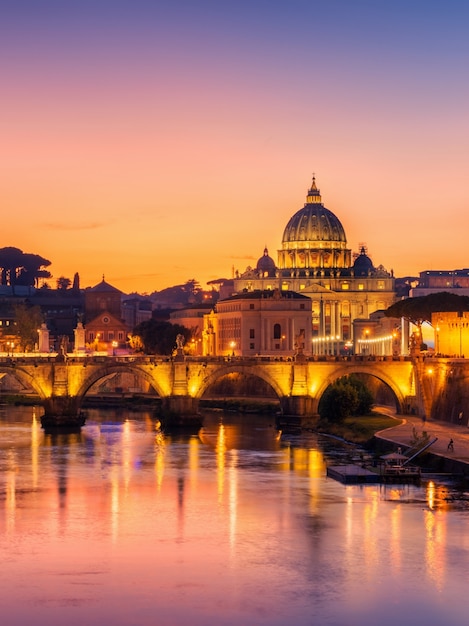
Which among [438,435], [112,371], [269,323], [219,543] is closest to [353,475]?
[438,435]

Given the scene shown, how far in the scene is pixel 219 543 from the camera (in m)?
50.2

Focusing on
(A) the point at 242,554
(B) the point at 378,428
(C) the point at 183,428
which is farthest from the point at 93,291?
(A) the point at 242,554

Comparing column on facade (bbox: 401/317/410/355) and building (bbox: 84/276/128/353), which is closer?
column on facade (bbox: 401/317/410/355)

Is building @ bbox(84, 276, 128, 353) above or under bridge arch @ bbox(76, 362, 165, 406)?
above

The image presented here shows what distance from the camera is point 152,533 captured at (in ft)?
171

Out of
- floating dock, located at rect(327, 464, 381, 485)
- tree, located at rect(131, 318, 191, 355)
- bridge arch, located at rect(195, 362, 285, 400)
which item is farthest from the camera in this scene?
tree, located at rect(131, 318, 191, 355)

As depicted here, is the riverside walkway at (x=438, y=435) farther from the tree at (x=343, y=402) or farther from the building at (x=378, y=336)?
the building at (x=378, y=336)

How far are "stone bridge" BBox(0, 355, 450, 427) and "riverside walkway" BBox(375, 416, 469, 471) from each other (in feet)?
19.8

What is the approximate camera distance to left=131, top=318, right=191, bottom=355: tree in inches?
6014

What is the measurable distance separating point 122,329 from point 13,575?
134m

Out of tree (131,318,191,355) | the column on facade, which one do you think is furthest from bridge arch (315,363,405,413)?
tree (131,318,191,355)

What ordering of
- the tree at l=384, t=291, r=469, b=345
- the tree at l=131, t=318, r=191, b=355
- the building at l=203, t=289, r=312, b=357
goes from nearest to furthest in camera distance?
the tree at l=384, t=291, r=469, b=345, the tree at l=131, t=318, r=191, b=355, the building at l=203, t=289, r=312, b=357

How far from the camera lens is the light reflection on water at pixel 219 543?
41.7 m

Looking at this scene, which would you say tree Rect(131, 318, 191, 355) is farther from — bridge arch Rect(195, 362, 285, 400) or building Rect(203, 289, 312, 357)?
bridge arch Rect(195, 362, 285, 400)
